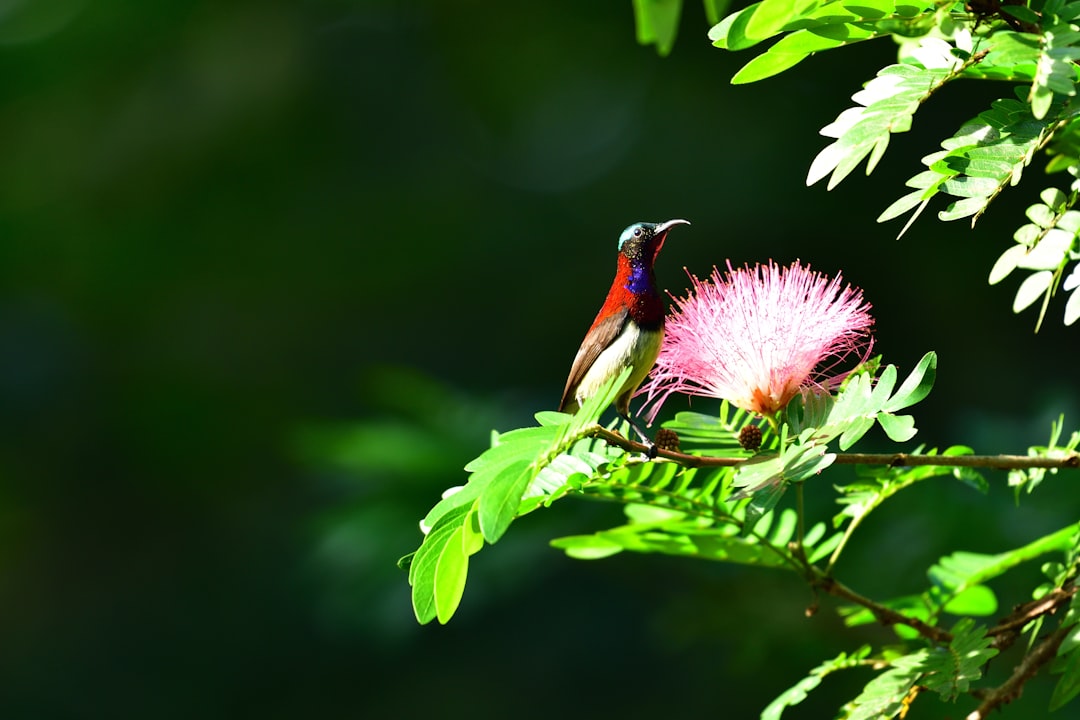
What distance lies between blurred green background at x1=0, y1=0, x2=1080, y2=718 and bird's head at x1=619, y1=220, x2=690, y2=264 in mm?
2770

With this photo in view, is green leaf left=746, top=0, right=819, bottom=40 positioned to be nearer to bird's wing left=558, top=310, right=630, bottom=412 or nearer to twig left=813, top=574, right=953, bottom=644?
bird's wing left=558, top=310, right=630, bottom=412

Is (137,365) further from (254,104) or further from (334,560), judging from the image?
(334,560)

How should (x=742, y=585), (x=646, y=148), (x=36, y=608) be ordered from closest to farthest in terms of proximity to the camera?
(x=742, y=585), (x=646, y=148), (x=36, y=608)

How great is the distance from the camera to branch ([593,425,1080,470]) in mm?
759

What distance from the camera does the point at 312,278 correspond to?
6285mm

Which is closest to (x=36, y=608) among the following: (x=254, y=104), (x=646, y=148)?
(x=254, y=104)

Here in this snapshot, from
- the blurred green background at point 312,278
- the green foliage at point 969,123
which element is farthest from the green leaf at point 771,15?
the blurred green background at point 312,278

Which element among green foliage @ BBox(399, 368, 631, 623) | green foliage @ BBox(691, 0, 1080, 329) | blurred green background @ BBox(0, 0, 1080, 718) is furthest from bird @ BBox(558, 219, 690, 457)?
blurred green background @ BBox(0, 0, 1080, 718)

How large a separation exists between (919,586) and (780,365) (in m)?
1.10

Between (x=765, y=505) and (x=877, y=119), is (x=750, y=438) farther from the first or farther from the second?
(x=877, y=119)

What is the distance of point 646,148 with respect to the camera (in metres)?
5.54

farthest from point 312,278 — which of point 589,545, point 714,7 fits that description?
point 714,7

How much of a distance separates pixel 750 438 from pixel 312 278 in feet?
18.4

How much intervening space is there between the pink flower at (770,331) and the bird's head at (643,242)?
0.35 feet
